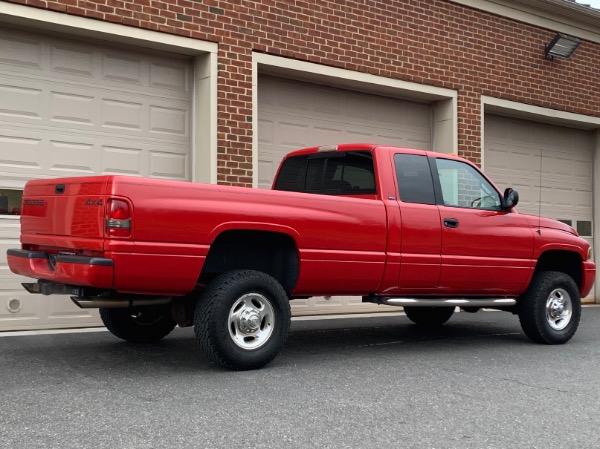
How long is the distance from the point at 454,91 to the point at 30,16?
22.4ft

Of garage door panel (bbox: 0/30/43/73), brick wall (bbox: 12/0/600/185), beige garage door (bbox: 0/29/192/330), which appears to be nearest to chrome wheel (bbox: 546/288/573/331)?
brick wall (bbox: 12/0/600/185)

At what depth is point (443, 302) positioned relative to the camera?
7539 mm

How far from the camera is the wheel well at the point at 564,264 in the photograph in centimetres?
871

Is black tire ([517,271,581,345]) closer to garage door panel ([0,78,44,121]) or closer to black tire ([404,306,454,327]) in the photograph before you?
black tire ([404,306,454,327])

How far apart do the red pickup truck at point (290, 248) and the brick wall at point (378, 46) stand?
224 cm

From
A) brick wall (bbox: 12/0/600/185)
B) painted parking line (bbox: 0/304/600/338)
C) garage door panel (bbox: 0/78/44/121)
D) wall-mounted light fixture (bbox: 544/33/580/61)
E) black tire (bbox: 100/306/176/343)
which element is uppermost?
wall-mounted light fixture (bbox: 544/33/580/61)

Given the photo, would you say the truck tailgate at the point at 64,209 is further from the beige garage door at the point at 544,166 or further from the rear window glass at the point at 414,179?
the beige garage door at the point at 544,166

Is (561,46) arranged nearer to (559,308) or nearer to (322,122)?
(322,122)

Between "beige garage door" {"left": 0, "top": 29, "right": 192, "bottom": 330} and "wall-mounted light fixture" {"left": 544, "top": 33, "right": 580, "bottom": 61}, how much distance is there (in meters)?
7.10

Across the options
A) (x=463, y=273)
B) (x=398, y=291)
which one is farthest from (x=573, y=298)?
(x=398, y=291)

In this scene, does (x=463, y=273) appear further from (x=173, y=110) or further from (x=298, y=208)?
(x=173, y=110)

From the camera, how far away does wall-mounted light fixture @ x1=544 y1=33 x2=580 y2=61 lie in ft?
45.7

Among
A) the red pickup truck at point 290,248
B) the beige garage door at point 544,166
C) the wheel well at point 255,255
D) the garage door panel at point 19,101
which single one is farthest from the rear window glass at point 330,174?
the beige garage door at point 544,166

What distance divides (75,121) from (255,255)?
3.61 meters
